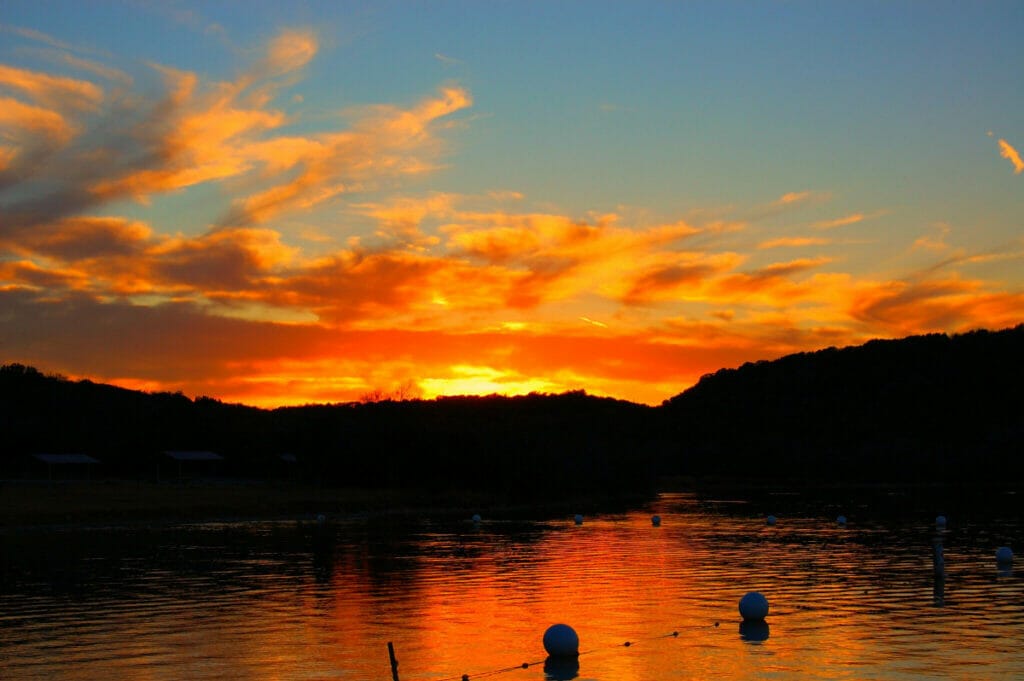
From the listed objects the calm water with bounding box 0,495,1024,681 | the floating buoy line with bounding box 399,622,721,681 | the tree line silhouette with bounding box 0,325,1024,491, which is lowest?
the floating buoy line with bounding box 399,622,721,681

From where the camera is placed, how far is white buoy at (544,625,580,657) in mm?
28047

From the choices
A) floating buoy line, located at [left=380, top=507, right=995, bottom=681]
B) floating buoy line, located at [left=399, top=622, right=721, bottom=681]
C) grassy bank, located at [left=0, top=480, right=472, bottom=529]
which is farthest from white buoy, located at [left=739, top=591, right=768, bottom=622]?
grassy bank, located at [left=0, top=480, right=472, bottom=529]

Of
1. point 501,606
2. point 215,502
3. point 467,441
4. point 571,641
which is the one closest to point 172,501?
point 215,502

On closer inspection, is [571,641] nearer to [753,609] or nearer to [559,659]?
[559,659]

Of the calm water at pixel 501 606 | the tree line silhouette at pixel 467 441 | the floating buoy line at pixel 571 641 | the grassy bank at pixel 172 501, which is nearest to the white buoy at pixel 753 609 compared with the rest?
the floating buoy line at pixel 571 641

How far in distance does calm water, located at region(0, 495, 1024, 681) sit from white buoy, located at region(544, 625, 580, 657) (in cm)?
56

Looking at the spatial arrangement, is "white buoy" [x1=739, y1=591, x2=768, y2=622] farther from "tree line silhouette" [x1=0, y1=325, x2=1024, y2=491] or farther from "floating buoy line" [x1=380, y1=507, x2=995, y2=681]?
"tree line silhouette" [x1=0, y1=325, x2=1024, y2=491]

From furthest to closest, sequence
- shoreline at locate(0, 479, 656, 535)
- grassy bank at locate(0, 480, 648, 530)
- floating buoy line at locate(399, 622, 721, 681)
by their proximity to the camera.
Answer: grassy bank at locate(0, 480, 648, 530) → shoreline at locate(0, 479, 656, 535) → floating buoy line at locate(399, 622, 721, 681)

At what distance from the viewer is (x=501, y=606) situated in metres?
38.7

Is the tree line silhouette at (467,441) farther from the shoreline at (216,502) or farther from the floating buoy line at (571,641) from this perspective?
the floating buoy line at (571,641)

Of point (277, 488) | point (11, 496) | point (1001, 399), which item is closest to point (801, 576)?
point (11, 496)

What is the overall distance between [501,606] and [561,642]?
1086cm

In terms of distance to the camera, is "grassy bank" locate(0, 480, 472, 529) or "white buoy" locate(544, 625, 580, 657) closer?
"white buoy" locate(544, 625, 580, 657)

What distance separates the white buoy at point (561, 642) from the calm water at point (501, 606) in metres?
0.56
